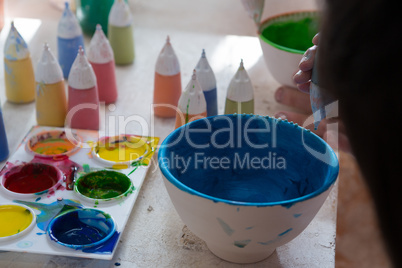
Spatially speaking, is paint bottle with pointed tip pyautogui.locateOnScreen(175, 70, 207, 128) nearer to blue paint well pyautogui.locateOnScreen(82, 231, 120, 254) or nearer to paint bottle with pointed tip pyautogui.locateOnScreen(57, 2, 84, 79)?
blue paint well pyautogui.locateOnScreen(82, 231, 120, 254)

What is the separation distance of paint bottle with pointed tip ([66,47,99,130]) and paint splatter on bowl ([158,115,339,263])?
0.33 m

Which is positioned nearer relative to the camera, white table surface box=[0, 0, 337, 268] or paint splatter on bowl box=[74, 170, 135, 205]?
white table surface box=[0, 0, 337, 268]

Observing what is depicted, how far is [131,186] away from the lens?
941 mm

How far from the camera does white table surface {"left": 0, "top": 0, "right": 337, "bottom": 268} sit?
2.71 feet

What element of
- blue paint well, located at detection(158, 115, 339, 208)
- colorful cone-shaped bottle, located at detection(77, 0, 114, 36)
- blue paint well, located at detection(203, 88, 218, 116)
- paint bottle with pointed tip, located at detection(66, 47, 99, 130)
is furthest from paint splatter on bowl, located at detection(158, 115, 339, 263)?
colorful cone-shaped bottle, located at detection(77, 0, 114, 36)

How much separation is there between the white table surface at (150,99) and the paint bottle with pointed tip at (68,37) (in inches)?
4.8

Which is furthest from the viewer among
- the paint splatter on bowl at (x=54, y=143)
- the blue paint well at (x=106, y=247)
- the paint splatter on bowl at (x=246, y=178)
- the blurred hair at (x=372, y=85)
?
the paint splatter on bowl at (x=54, y=143)

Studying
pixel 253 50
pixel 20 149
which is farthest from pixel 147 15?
pixel 20 149

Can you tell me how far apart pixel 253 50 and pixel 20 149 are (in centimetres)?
72

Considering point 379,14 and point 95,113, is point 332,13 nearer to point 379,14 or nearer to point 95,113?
point 379,14

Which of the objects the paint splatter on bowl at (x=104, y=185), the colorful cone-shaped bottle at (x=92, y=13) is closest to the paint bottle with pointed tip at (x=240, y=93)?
the paint splatter on bowl at (x=104, y=185)

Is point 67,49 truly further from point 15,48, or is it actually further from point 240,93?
point 240,93

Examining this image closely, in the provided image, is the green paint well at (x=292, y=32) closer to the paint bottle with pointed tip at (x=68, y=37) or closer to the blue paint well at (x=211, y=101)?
the blue paint well at (x=211, y=101)

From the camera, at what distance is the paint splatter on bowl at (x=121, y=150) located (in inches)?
39.5
